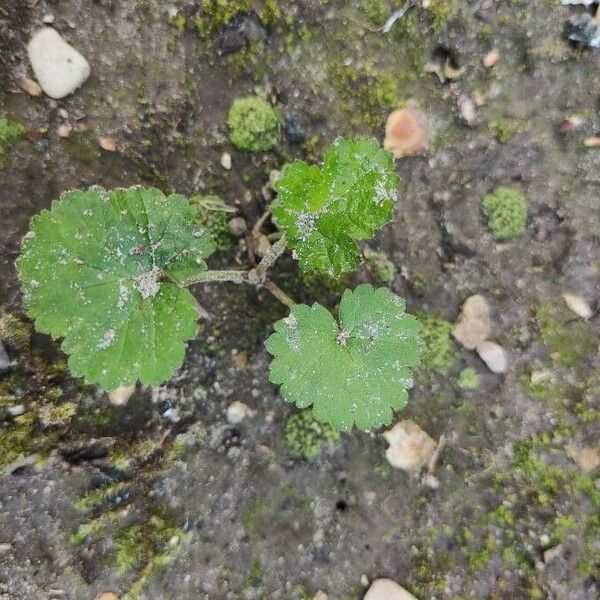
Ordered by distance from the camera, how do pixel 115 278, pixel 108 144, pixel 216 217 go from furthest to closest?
pixel 216 217 < pixel 108 144 < pixel 115 278

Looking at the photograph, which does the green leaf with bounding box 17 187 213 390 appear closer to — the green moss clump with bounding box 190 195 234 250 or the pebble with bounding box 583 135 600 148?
the green moss clump with bounding box 190 195 234 250

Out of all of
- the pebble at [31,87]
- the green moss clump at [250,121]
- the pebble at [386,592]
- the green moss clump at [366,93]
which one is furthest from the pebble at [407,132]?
the pebble at [386,592]

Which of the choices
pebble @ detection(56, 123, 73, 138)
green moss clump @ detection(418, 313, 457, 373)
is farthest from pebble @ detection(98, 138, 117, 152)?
green moss clump @ detection(418, 313, 457, 373)

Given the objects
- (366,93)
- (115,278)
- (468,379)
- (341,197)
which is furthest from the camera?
(468,379)

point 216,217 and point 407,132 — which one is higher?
point 407,132

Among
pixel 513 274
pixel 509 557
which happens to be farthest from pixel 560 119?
pixel 509 557

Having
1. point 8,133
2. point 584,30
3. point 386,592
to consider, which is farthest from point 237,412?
point 584,30

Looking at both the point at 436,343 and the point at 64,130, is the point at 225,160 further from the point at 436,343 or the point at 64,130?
the point at 436,343
